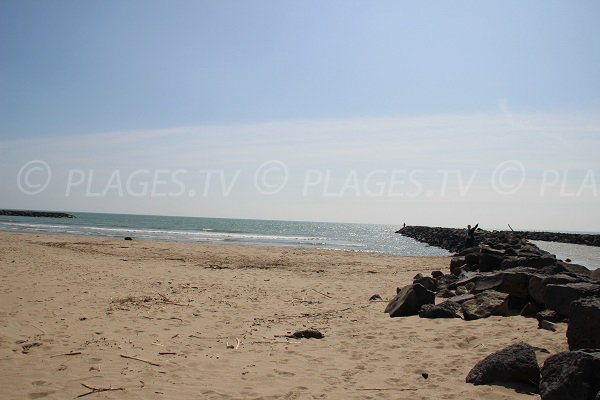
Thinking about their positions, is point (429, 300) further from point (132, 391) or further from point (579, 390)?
point (132, 391)

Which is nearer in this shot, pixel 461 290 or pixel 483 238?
pixel 461 290

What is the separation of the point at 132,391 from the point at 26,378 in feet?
4.53

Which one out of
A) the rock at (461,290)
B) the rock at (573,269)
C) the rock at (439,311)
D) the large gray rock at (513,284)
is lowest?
the rock at (439,311)

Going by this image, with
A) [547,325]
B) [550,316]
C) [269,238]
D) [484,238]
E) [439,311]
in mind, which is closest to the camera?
[547,325]

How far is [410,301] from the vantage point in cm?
844

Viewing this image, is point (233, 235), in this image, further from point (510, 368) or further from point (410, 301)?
point (510, 368)

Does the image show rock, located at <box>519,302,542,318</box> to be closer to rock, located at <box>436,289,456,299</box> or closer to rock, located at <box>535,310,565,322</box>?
rock, located at <box>535,310,565,322</box>

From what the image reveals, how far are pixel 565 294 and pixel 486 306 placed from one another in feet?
4.25

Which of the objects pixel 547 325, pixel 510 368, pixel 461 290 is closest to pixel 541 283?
pixel 547 325

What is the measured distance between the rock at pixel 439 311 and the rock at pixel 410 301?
33 cm

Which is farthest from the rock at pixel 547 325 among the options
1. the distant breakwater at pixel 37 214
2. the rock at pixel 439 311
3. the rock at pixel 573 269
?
the distant breakwater at pixel 37 214

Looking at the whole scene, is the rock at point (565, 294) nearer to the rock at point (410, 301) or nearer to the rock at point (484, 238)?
the rock at point (410, 301)

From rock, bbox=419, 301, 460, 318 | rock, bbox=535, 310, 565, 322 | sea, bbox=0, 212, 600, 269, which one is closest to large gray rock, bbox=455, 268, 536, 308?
rock, bbox=419, 301, 460, 318

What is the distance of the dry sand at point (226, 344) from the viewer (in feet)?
16.0
